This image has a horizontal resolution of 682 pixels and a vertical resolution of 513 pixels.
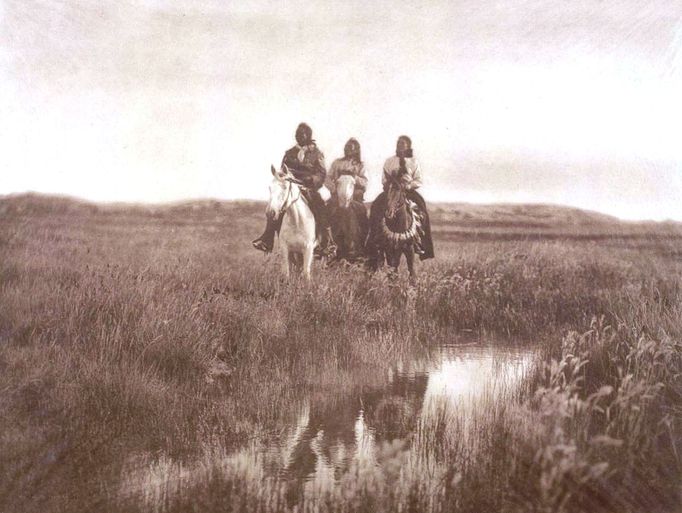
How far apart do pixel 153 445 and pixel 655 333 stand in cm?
269

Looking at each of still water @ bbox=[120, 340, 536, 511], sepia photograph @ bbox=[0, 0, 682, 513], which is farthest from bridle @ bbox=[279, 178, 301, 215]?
still water @ bbox=[120, 340, 536, 511]

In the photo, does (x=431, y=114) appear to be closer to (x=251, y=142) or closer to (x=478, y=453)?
(x=251, y=142)

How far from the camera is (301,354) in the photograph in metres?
3.23

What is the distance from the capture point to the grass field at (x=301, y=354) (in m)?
2.67

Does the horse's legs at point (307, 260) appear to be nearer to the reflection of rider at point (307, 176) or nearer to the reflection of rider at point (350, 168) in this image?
the reflection of rider at point (307, 176)

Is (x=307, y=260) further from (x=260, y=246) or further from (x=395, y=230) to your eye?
(x=395, y=230)

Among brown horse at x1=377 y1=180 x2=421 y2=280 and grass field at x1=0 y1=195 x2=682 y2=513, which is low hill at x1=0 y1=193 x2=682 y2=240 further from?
brown horse at x1=377 y1=180 x2=421 y2=280

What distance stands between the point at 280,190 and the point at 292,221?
245 mm

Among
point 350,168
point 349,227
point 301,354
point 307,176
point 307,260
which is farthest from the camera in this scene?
point 349,227

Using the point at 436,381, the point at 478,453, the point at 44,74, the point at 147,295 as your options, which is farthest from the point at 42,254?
the point at 478,453

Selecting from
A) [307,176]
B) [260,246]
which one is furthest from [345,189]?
[260,246]

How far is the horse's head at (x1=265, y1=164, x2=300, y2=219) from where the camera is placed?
336 centimetres

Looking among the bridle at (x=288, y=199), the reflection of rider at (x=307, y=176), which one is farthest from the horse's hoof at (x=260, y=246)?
the bridle at (x=288, y=199)

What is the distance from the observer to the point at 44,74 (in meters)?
3.18
